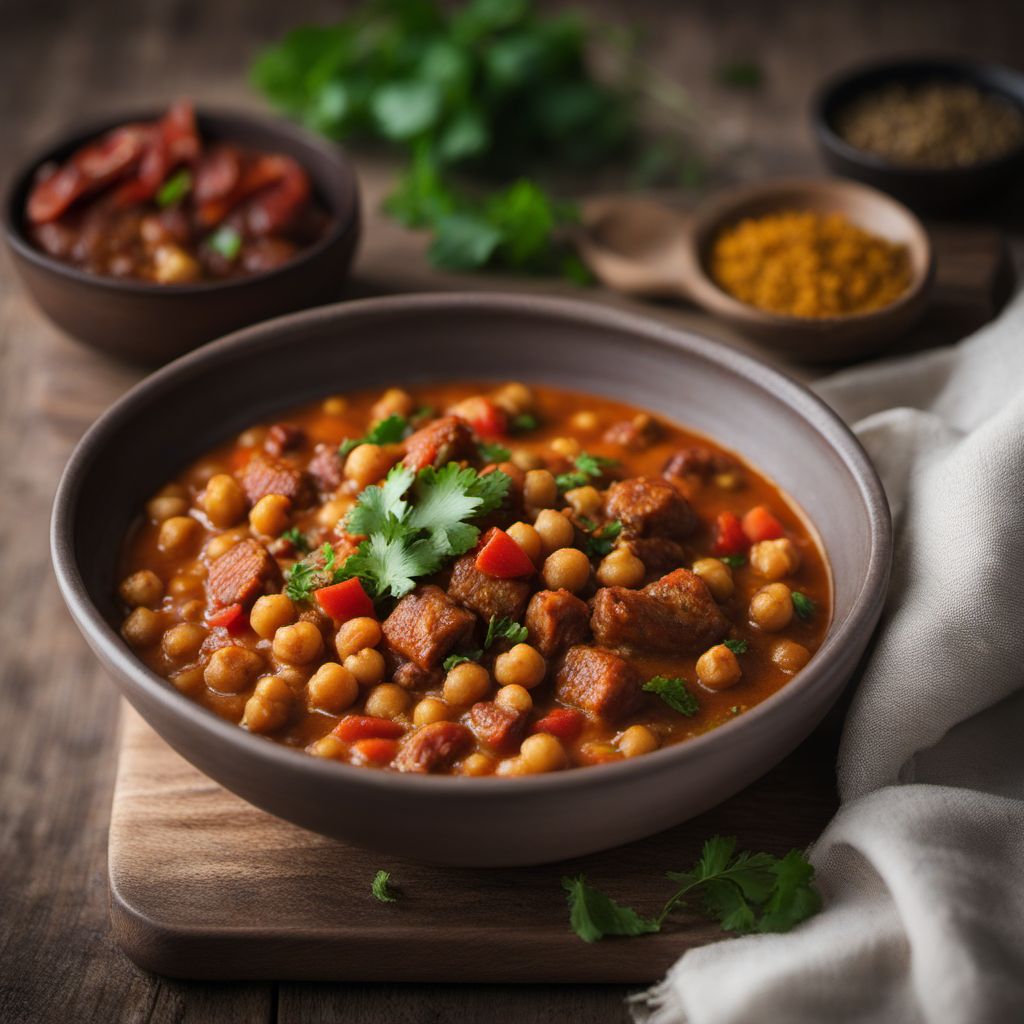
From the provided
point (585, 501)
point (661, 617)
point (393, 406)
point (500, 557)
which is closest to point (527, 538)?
point (500, 557)

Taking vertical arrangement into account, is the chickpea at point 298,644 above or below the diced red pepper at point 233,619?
above

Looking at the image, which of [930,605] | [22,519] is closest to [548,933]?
[930,605]

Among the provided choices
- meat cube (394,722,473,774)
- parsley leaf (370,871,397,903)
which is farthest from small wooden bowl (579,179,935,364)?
parsley leaf (370,871,397,903)

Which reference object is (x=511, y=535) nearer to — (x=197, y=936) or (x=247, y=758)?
(x=247, y=758)

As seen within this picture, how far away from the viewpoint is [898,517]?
4504 mm

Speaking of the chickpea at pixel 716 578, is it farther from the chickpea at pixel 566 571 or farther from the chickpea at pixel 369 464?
the chickpea at pixel 369 464

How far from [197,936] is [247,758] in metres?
0.62

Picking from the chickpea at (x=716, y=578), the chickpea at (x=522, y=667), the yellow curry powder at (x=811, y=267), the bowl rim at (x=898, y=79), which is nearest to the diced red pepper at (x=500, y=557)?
the chickpea at (x=522, y=667)

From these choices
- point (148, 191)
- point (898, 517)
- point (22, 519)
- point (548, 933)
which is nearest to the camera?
point (548, 933)

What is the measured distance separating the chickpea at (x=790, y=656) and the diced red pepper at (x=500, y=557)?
78 cm

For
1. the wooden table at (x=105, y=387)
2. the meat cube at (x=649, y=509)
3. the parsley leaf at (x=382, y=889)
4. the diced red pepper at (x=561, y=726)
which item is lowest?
the wooden table at (x=105, y=387)

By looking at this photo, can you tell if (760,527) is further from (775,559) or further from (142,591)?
(142,591)

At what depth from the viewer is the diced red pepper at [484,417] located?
4.77m

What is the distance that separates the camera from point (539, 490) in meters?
4.28
